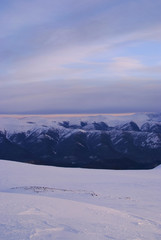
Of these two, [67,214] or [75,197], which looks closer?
[67,214]

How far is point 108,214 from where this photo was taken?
1034 centimetres

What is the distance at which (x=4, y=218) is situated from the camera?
8.50 m

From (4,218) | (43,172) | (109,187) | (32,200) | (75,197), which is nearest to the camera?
(4,218)

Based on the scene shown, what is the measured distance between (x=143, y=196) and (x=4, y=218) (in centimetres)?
1021

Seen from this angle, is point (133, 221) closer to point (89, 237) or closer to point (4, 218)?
point (89, 237)

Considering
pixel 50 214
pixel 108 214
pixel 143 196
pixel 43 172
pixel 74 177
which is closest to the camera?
pixel 50 214

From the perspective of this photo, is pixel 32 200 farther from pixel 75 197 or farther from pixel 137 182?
pixel 137 182

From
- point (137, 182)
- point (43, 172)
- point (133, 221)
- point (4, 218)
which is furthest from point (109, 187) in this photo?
point (4, 218)

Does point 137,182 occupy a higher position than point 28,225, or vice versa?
point 28,225

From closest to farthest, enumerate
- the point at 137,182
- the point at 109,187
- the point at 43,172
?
1. the point at 109,187
2. the point at 137,182
3. the point at 43,172

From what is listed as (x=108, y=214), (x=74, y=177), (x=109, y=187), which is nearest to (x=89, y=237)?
(x=108, y=214)

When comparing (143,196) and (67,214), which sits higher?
(67,214)

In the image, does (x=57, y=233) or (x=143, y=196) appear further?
(x=143, y=196)

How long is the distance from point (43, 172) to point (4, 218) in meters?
18.8
